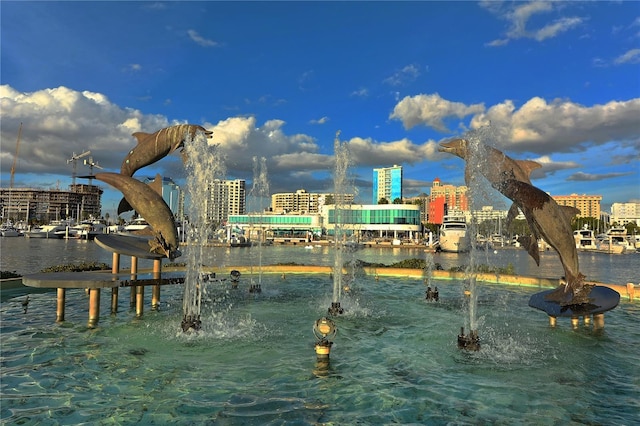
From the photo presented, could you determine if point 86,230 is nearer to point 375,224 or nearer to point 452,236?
point 375,224

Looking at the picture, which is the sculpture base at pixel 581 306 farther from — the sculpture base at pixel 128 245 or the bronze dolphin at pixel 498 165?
the sculpture base at pixel 128 245

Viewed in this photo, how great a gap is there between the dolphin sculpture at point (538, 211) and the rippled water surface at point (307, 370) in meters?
1.41

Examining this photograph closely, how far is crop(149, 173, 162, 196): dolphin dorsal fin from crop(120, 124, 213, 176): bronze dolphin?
1416 mm

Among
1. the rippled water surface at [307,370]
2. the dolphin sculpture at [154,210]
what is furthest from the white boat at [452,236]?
the dolphin sculpture at [154,210]

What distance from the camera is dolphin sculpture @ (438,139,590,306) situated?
1014cm

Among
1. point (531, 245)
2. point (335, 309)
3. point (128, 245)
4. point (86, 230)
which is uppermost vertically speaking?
point (531, 245)

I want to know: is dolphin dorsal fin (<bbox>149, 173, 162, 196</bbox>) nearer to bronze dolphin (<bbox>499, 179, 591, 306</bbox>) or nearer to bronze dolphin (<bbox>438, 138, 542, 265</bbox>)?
bronze dolphin (<bbox>438, 138, 542, 265</bbox>)

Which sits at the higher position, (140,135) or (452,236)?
(140,135)

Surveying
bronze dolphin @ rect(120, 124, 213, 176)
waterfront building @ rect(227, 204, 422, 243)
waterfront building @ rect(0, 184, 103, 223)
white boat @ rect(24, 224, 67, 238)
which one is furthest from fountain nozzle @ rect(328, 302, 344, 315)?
waterfront building @ rect(0, 184, 103, 223)

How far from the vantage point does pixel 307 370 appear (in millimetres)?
7805

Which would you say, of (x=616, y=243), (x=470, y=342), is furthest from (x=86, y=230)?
(x=616, y=243)

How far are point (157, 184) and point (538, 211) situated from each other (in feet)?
34.9

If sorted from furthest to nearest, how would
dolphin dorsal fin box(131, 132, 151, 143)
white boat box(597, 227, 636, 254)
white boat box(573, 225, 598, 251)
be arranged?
white boat box(573, 225, 598, 251) < white boat box(597, 227, 636, 254) < dolphin dorsal fin box(131, 132, 151, 143)

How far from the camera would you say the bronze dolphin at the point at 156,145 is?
42.7 feet
